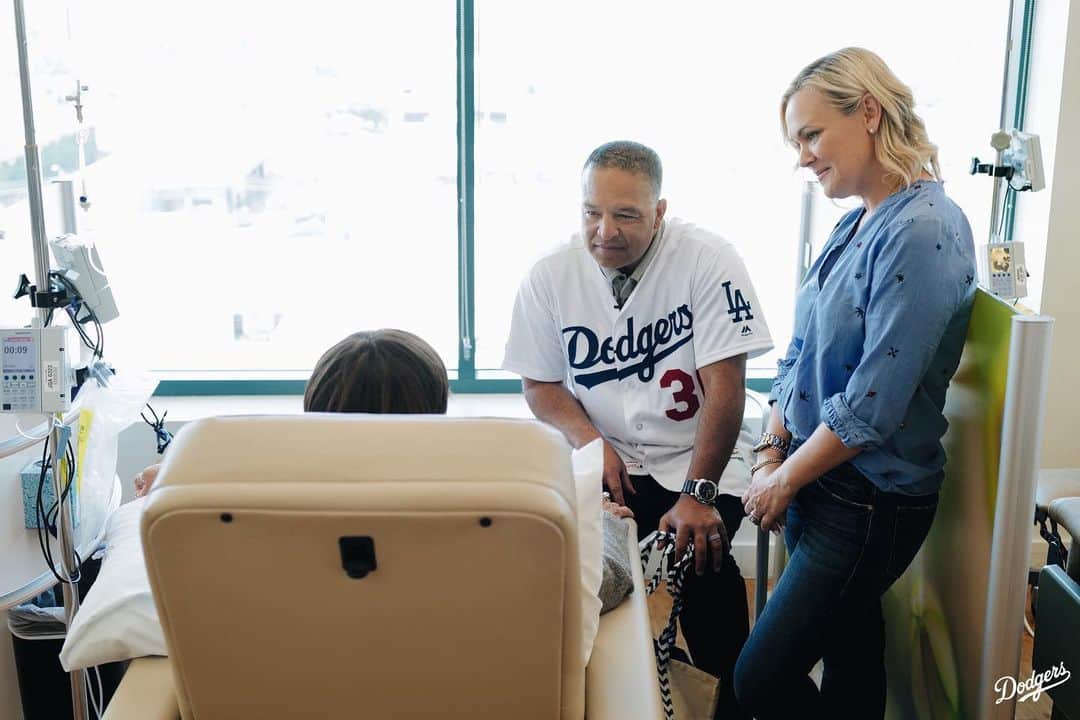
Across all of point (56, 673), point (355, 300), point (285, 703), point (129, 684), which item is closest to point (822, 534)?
point (285, 703)

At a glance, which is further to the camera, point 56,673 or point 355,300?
point 355,300

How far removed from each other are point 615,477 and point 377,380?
0.85 m

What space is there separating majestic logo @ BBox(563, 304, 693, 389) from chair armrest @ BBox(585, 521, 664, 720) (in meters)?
0.68

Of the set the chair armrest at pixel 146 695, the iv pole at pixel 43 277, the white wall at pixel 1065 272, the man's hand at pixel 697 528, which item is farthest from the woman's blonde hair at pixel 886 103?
the white wall at pixel 1065 272

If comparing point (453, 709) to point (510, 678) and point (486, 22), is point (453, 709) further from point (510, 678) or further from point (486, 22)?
point (486, 22)

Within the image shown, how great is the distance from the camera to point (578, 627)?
112cm

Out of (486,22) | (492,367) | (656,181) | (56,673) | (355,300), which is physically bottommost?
(56,673)

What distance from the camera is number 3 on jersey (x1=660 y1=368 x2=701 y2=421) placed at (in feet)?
7.14

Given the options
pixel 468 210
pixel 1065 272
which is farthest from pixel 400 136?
pixel 1065 272

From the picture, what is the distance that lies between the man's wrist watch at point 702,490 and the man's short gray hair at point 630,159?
0.56 meters

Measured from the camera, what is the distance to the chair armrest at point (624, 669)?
129cm

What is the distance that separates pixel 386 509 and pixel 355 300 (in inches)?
92.3

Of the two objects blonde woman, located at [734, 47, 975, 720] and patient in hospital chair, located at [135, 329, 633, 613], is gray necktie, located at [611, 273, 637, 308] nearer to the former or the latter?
blonde woman, located at [734, 47, 975, 720]

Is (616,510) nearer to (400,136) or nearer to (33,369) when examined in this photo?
(33,369)
